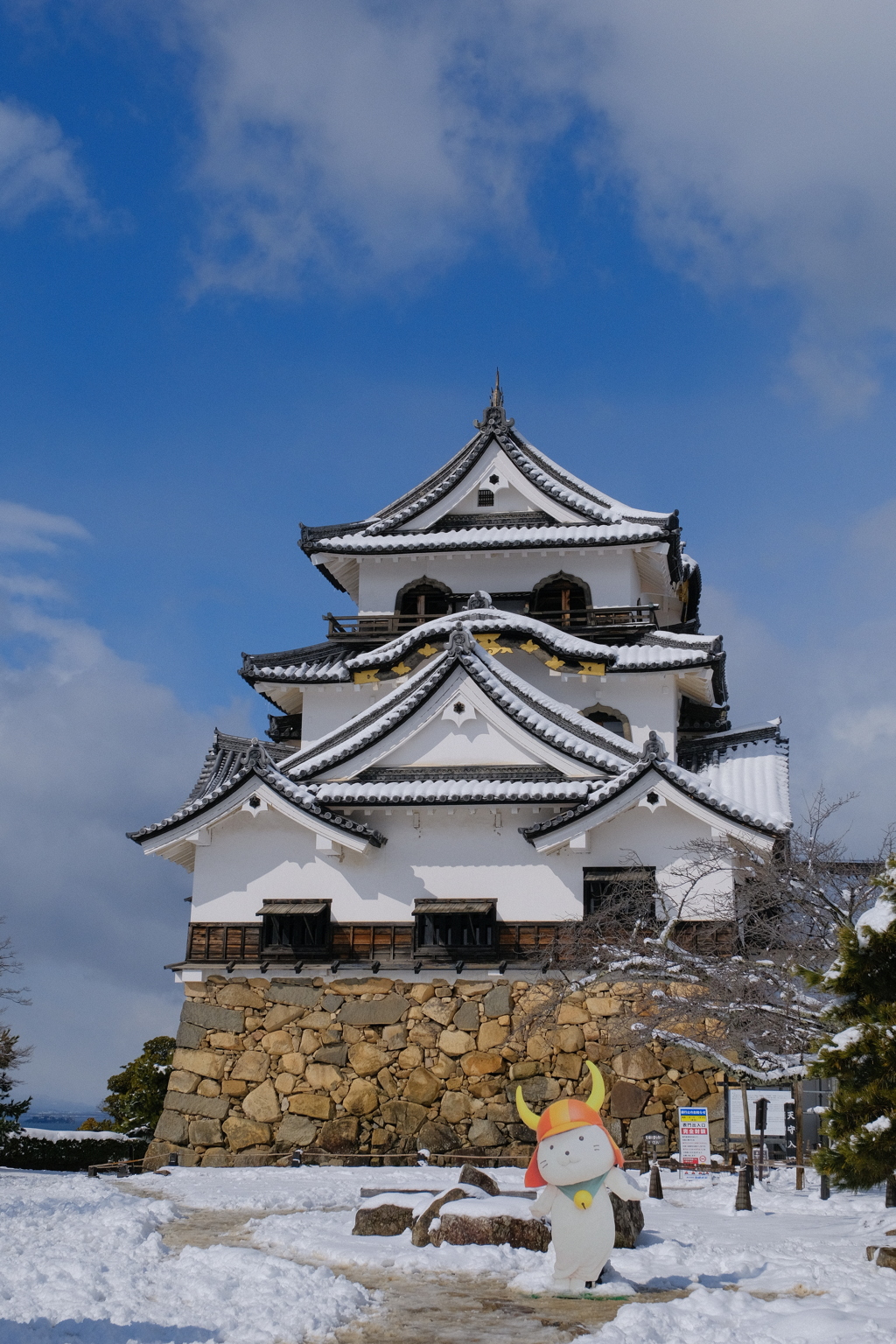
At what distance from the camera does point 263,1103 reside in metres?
19.6

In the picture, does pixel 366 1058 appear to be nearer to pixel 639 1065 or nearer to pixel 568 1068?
pixel 568 1068

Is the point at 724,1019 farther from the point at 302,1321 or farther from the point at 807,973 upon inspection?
the point at 302,1321

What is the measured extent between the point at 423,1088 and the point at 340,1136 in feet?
4.91

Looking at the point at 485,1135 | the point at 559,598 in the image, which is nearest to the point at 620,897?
the point at 485,1135

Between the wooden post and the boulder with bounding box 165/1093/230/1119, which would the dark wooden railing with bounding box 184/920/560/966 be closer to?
the boulder with bounding box 165/1093/230/1119

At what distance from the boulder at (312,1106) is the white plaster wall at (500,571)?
10320 millimetres

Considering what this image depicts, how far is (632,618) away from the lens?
81.0 ft

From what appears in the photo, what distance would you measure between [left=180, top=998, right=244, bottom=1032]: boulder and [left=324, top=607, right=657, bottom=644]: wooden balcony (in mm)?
8234

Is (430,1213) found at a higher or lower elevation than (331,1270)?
→ higher

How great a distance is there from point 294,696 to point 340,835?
6129 mm

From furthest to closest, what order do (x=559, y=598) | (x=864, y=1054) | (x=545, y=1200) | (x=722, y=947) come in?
1. (x=559, y=598)
2. (x=722, y=947)
3. (x=864, y=1054)
4. (x=545, y=1200)

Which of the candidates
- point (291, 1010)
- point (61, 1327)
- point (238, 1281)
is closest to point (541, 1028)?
point (291, 1010)

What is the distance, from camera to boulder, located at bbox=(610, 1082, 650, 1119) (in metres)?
18.8

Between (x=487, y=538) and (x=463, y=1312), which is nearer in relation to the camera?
(x=463, y=1312)
